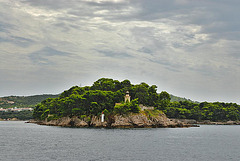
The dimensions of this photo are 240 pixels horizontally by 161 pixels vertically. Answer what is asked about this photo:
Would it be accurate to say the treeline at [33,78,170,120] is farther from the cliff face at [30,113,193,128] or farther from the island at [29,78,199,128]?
the cliff face at [30,113,193,128]

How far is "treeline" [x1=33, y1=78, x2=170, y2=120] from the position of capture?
139375 mm

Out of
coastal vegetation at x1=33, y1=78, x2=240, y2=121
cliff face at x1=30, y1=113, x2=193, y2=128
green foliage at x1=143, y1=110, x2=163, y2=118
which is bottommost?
cliff face at x1=30, y1=113, x2=193, y2=128

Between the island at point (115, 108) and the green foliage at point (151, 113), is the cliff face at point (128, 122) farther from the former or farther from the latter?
the green foliage at point (151, 113)

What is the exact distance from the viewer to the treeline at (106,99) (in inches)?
5487

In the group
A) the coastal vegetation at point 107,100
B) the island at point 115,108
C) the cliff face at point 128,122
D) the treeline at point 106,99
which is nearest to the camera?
the cliff face at point 128,122

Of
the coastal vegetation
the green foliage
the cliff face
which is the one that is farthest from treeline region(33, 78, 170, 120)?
the green foliage

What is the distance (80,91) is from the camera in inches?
6732

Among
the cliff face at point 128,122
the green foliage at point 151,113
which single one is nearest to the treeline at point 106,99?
the cliff face at point 128,122

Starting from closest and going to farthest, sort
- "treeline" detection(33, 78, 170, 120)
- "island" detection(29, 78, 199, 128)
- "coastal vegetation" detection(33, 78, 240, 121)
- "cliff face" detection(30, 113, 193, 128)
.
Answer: "cliff face" detection(30, 113, 193, 128) → "island" detection(29, 78, 199, 128) → "coastal vegetation" detection(33, 78, 240, 121) → "treeline" detection(33, 78, 170, 120)

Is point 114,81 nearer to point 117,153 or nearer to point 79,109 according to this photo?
point 79,109

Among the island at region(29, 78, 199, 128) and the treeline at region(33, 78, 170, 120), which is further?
the treeline at region(33, 78, 170, 120)

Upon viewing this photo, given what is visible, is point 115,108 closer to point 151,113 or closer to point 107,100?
point 107,100

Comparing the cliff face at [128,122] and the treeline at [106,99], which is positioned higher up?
the treeline at [106,99]

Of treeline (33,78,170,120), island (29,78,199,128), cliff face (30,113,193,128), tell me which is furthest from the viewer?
treeline (33,78,170,120)
